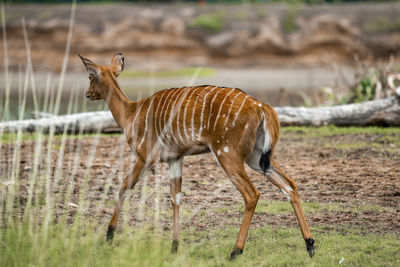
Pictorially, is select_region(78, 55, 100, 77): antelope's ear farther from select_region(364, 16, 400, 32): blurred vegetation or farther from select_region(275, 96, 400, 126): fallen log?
select_region(364, 16, 400, 32): blurred vegetation

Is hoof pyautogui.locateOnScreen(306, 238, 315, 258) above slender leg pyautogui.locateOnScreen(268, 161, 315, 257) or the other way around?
the other way around

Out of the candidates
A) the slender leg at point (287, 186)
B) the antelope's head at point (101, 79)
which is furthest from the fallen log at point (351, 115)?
the slender leg at point (287, 186)

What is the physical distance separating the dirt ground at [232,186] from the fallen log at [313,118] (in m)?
0.46

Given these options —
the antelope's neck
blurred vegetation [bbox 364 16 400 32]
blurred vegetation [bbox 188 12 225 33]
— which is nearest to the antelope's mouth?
the antelope's neck

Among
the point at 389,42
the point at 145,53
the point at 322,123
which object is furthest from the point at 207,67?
the point at 322,123

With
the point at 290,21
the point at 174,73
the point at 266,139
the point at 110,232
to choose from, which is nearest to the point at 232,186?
the point at 110,232

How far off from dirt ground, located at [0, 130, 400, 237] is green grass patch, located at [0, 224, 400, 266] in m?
0.23

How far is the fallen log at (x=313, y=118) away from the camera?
9547mm

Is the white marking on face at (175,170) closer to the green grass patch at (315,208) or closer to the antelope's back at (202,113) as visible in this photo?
the antelope's back at (202,113)

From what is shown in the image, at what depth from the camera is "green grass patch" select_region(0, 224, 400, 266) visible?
384cm

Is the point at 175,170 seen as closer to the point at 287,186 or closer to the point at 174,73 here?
the point at 287,186

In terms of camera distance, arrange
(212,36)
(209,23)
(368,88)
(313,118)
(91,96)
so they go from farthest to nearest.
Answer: (209,23), (212,36), (368,88), (313,118), (91,96)

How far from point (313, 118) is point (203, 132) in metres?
6.08

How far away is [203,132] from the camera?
14.7 ft
